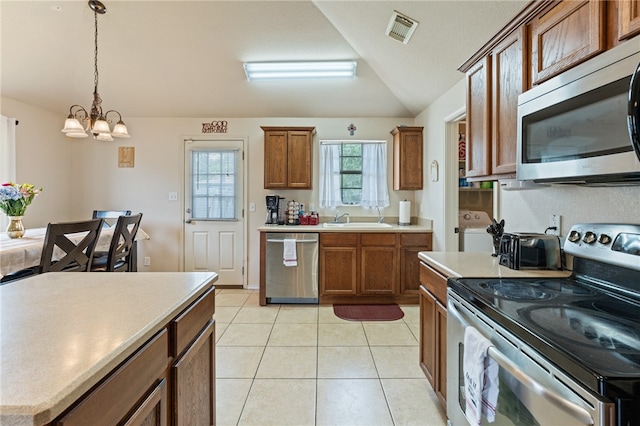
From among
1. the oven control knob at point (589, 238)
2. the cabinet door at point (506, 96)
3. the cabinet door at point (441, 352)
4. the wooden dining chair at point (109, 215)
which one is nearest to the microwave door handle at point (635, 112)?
the oven control knob at point (589, 238)

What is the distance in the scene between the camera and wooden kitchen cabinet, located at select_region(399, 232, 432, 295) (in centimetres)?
346

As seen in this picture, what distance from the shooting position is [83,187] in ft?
13.9

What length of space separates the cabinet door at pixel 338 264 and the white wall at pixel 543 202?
0.96m

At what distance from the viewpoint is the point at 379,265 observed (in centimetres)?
348

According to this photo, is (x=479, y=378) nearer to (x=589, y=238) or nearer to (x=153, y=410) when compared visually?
(x=589, y=238)

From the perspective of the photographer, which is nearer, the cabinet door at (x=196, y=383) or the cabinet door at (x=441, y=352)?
the cabinet door at (x=196, y=383)

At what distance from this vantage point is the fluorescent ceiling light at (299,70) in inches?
129

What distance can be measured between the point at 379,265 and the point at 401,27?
7.80ft

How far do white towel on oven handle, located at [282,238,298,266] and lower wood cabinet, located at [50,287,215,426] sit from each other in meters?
2.02

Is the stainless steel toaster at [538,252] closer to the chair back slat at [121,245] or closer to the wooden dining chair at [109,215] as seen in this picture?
the chair back slat at [121,245]

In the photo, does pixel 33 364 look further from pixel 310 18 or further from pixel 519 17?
pixel 310 18

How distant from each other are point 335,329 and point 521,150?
2193mm

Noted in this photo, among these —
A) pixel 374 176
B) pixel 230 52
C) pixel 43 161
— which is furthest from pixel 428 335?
pixel 43 161

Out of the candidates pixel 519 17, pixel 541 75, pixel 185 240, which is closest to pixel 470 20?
pixel 519 17
